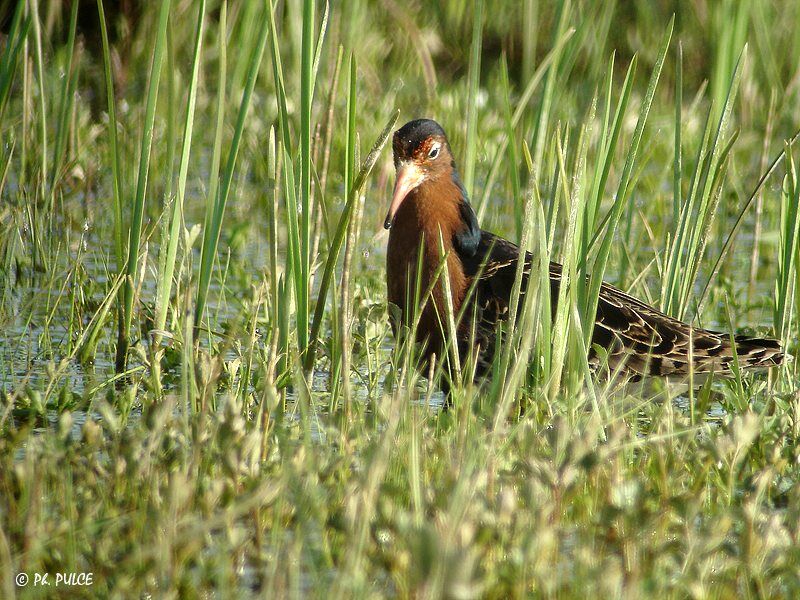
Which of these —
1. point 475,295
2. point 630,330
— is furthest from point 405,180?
point 630,330

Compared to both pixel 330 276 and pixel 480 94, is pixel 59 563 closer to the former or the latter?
pixel 330 276

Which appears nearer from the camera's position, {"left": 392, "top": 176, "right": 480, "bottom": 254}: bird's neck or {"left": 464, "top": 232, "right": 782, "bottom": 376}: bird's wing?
{"left": 464, "top": 232, "right": 782, "bottom": 376}: bird's wing

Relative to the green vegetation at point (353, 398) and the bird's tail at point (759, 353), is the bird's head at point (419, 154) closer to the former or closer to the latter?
the green vegetation at point (353, 398)

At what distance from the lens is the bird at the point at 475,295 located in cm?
452

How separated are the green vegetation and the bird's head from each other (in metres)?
0.27

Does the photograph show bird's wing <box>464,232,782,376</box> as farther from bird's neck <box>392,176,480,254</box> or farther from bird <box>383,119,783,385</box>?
bird's neck <box>392,176,480,254</box>

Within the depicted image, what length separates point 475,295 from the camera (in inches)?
180

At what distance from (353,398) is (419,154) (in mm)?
1270

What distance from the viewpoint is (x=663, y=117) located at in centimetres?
859

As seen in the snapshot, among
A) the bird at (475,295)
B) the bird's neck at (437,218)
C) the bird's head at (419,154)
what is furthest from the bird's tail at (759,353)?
the bird's head at (419,154)

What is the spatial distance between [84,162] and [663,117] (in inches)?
162

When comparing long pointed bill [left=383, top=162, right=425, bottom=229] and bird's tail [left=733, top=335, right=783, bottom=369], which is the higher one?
long pointed bill [left=383, top=162, right=425, bottom=229]

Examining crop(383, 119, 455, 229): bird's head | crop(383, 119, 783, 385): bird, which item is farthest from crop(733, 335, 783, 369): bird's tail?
crop(383, 119, 455, 229): bird's head

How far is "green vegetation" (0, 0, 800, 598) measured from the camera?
250cm
